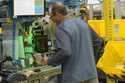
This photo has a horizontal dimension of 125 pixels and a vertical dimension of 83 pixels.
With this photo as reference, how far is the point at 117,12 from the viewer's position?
10203 mm

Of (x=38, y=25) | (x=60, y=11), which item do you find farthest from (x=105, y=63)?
(x=60, y=11)

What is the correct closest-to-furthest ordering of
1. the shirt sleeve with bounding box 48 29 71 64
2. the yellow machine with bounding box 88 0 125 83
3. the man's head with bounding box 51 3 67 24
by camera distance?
the shirt sleeve with bounding box 48 29 71 64 < the man's head with bounding box 51 3 67 24 < the yellow machine with bounding box 88 0 125 83

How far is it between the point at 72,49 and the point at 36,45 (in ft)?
2.53

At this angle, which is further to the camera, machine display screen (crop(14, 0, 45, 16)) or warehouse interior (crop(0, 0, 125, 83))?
machine display screen (crop(14, 0, 45, 16))

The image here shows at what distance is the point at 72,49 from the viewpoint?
17.9 ft

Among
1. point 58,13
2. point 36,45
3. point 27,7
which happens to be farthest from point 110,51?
point 58,13

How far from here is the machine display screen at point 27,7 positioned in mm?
6574

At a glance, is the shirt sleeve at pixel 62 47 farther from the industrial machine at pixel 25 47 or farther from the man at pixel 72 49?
the industrial machine at pixel 25 47

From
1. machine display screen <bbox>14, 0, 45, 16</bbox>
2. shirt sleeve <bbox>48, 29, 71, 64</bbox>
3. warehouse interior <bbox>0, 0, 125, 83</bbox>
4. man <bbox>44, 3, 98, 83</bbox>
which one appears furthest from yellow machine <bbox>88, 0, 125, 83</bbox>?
shirt sleeve <bbox>48, 29, 71, 64</bbox>

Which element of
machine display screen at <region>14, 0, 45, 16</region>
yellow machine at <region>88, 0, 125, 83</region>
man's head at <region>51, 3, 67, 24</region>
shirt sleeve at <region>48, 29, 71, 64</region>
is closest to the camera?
shirt sleeve at <region>48, 29, 71, 64</region>

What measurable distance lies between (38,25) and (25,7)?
49 centimetres

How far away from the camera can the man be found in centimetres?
539

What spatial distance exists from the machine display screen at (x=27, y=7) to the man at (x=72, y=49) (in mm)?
1162

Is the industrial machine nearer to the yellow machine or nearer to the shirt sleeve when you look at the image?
the shirt sleeve
